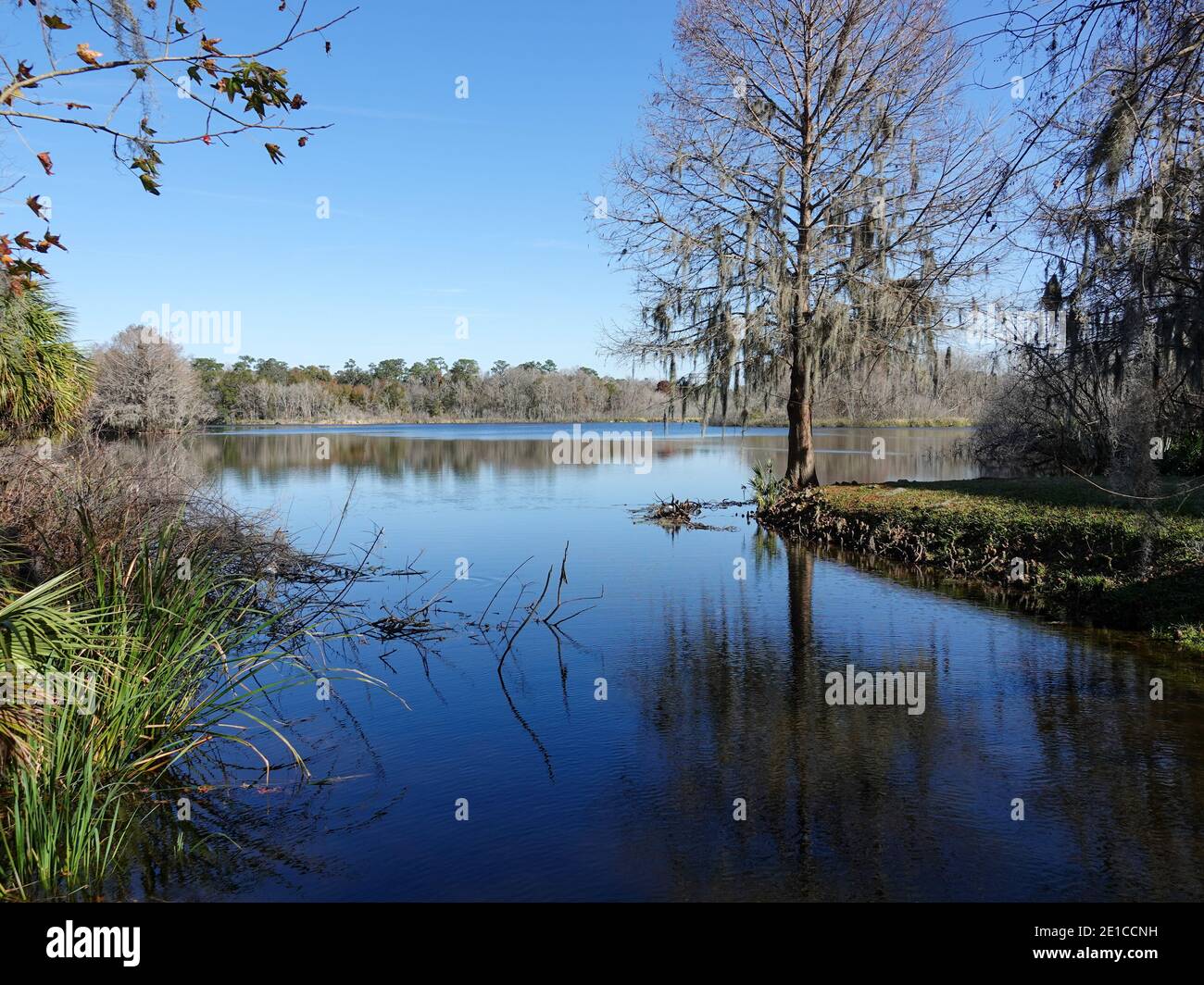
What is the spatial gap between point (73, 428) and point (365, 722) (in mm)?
8923

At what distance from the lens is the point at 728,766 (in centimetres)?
598

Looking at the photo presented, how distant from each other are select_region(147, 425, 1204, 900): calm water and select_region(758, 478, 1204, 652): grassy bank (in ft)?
3.06

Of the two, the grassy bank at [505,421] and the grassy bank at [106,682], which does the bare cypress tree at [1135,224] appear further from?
the grassy bank at [505,421]

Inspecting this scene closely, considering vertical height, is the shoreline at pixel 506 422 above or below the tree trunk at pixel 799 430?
above

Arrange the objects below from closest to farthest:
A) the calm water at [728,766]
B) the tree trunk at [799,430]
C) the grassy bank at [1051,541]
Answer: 1. the calm water at [728,766]
2. the grassy bank at [1051,541]
3. the tree trunk at [799,430]

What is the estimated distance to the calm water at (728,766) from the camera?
4559 millimetres

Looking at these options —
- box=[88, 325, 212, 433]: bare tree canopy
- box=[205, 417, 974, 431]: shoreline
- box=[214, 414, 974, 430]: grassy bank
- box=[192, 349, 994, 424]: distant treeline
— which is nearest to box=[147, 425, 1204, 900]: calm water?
box=[88, 325, 212, 433]: bare tree canopy

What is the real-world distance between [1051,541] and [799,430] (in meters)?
7.61

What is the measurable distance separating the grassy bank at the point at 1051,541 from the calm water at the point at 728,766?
0.93 meters

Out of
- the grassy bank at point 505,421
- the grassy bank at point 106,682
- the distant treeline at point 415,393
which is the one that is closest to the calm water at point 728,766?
the grassy bank at point 106,682

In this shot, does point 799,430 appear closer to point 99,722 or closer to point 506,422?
point 99,722

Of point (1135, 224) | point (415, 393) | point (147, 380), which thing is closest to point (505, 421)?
point (415, 393)

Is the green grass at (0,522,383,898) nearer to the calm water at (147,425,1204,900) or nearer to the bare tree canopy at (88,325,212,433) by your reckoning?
the calm water at (147,425,1204,900)
